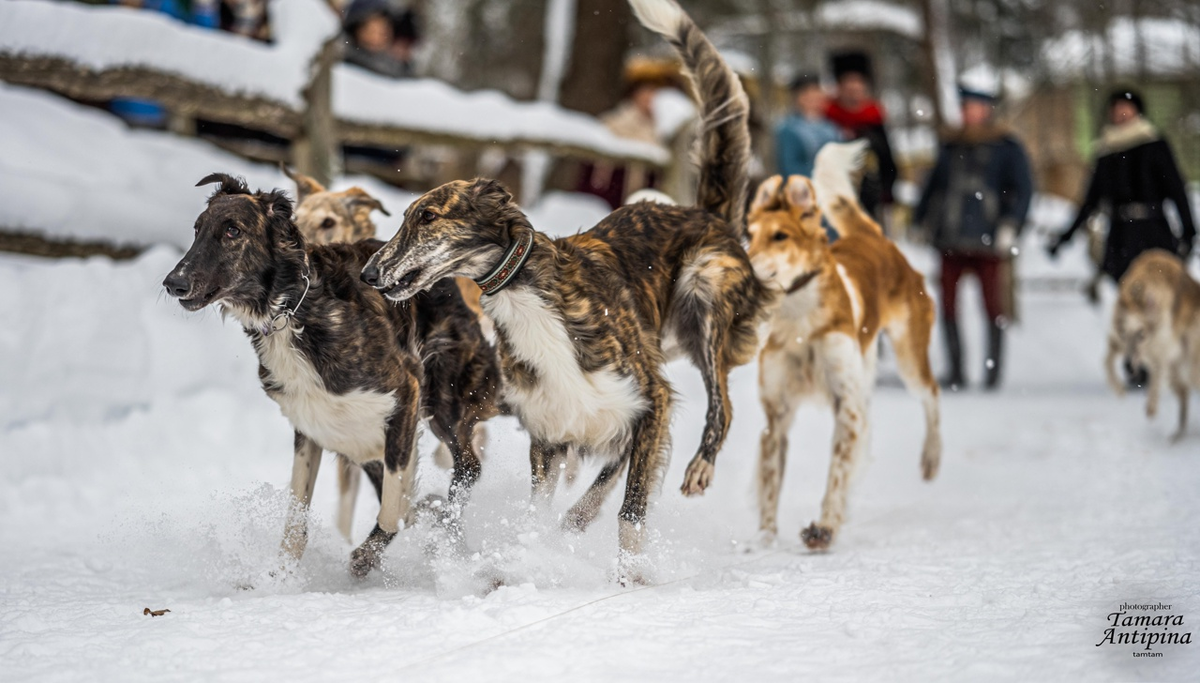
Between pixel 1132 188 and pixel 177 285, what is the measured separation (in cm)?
863

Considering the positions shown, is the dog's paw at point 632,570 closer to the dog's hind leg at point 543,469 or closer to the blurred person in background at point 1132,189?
the dog's hind leg at point 543,469

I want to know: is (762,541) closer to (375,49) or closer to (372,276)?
(372,276)

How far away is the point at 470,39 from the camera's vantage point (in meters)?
19.5

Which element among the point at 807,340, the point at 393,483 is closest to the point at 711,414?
the point at 807,340

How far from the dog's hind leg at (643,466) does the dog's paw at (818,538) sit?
1027 mm

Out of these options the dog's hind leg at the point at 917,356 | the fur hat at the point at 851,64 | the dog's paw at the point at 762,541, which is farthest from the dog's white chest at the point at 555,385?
the fur hat at the point at 851,64

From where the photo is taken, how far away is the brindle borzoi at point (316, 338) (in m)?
3.69

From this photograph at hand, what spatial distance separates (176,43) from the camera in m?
6.66

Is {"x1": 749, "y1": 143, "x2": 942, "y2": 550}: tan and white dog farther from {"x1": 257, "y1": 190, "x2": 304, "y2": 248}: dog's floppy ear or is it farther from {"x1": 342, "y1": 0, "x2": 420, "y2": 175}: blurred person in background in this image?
{"x1": 342, "y1": 0, "x2": 420, "y2": 175}: blurred person in background

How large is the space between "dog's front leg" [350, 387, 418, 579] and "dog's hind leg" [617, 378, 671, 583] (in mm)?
810

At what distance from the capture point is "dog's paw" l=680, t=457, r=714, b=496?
163 inches

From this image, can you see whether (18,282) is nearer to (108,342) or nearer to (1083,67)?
(108,342)

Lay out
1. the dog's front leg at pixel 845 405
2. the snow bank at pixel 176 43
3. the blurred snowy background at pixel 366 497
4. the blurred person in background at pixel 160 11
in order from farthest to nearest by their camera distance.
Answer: the blurred person in background at pixel 160 11 < the snow bank at pixel 176 43 < the dog's front leg at pixel 845 405 < the blurred snowy background at pixel 366 497

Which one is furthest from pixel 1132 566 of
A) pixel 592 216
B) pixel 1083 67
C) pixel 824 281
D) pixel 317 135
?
pixel 1083 67
